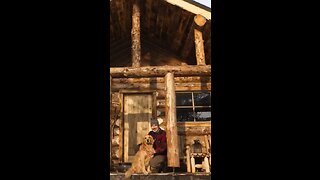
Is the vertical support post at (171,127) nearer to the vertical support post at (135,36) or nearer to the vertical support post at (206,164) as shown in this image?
the vertical support post at (206,164)

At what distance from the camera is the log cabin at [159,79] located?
33.2 ft

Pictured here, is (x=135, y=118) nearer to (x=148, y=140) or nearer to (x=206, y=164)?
(x=148, y=140)

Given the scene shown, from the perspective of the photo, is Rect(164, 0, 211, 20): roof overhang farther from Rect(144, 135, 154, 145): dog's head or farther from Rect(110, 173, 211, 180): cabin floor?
Rect(110, 173, 211, 180): cabin floor

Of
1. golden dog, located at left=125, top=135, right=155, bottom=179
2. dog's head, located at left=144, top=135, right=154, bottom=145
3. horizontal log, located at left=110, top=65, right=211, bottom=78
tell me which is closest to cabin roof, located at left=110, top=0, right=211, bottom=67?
horizontal log, located at left=110, top=65, right=211, bottom=78

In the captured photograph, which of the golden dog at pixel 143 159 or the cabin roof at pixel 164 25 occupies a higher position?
the cabin roof at pixel 164 25

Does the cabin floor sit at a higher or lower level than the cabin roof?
lower

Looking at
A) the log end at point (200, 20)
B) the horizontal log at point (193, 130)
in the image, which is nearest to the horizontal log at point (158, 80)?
the horizontal log at point (193, 130)

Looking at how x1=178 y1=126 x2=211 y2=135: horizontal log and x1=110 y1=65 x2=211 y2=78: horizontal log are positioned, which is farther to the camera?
x1=178 y1=126 x2=211 y2=135: horizontal log

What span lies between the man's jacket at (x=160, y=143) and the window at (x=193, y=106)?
82.5 inches

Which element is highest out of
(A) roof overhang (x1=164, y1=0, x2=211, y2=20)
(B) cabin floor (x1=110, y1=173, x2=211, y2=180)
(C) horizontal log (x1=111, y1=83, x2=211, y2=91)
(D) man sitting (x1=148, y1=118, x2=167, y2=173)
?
(A) roof overhang (x1=164, y1=0, x2=211, y2=20)

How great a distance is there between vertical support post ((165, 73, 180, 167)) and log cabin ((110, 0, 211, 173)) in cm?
38

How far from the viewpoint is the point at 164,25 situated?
11422mm

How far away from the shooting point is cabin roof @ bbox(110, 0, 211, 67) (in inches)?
407
